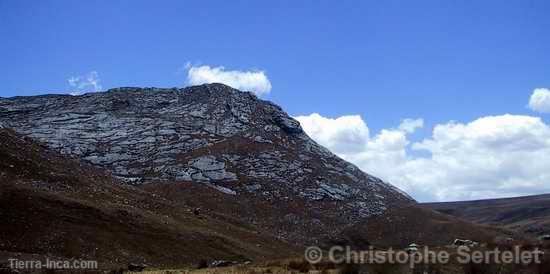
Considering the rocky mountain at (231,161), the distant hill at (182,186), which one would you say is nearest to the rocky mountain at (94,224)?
the distant hill at (182,186)

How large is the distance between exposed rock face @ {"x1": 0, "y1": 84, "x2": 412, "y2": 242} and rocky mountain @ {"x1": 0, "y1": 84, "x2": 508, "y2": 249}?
23 centimetres

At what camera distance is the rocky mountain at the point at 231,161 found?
79.9 meters

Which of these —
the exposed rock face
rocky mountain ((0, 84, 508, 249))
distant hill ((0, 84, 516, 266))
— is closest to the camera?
distant hill ((0, 84, 516, 266))

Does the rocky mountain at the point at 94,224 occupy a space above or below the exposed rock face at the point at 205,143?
below

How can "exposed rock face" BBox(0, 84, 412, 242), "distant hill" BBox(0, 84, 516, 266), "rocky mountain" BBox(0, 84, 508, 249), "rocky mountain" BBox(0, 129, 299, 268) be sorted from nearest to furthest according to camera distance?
"rocky mountain" BBox(0, 129, 299, 268)
"distant hill" BBox(0, 84, 516, 266)
"rocky mountain" BBox(0, 84, 508, 249)
"exposed rock face" BBox(0, 84, 412, 242)

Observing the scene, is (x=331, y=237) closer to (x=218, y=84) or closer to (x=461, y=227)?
(x=461, y=227)

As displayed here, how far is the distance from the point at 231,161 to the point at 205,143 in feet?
28.4

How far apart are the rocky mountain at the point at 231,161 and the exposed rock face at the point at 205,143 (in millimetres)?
227

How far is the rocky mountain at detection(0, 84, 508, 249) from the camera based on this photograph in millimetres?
79938

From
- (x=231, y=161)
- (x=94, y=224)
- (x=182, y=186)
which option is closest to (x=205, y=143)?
(x=231, y=161)

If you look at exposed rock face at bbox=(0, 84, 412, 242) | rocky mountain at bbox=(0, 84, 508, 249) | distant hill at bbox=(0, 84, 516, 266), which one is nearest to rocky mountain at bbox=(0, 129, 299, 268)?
distant hill at bbox=(0, 84, 516, 266)

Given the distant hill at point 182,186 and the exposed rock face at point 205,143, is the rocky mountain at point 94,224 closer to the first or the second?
the distant hill at point 182,186

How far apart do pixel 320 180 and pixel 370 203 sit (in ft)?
31.5

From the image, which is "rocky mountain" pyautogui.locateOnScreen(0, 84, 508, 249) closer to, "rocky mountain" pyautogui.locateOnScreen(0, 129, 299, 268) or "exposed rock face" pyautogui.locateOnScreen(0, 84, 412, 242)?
"exposed rock face" pyautogui.locateOnScreen(0, 84, 412, 242)
